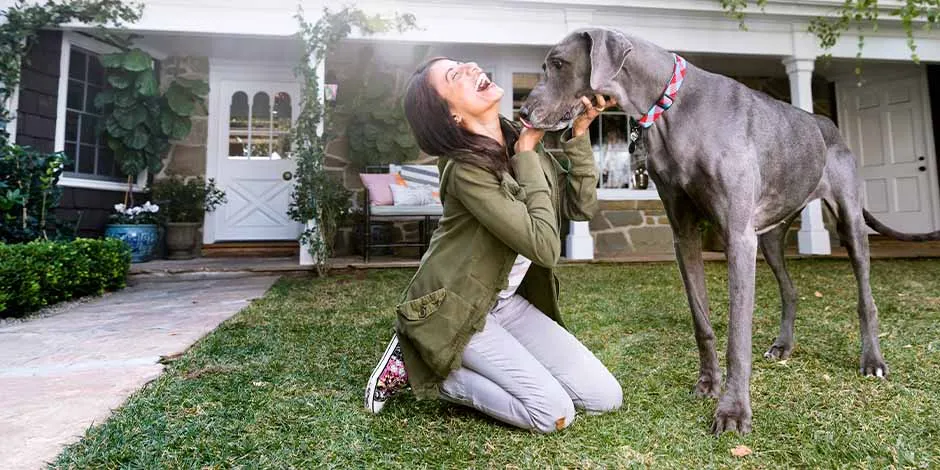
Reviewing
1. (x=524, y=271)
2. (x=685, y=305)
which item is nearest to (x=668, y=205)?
(x=524, y=271)

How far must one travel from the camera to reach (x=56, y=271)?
3.14m

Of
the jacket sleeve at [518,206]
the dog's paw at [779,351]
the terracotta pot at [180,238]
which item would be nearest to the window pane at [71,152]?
the terracotta pot at [180,238]

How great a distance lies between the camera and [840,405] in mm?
1434

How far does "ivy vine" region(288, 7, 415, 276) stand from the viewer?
168 inches

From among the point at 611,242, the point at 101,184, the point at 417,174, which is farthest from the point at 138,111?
the point at 611,242

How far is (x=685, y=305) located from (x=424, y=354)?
7.67ft

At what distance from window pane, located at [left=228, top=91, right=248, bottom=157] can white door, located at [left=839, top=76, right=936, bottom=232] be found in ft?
27.3

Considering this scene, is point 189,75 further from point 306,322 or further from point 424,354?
point 424,354

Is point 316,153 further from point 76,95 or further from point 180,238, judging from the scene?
point 76,95

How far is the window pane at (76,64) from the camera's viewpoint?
495 cm

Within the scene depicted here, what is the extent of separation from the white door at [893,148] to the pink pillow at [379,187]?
6416 millimetres

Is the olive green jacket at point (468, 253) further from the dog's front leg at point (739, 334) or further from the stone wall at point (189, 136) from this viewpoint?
the stone wall at point (189, 136)

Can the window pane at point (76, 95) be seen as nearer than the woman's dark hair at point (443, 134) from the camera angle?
No

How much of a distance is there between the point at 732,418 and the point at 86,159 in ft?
20.5
